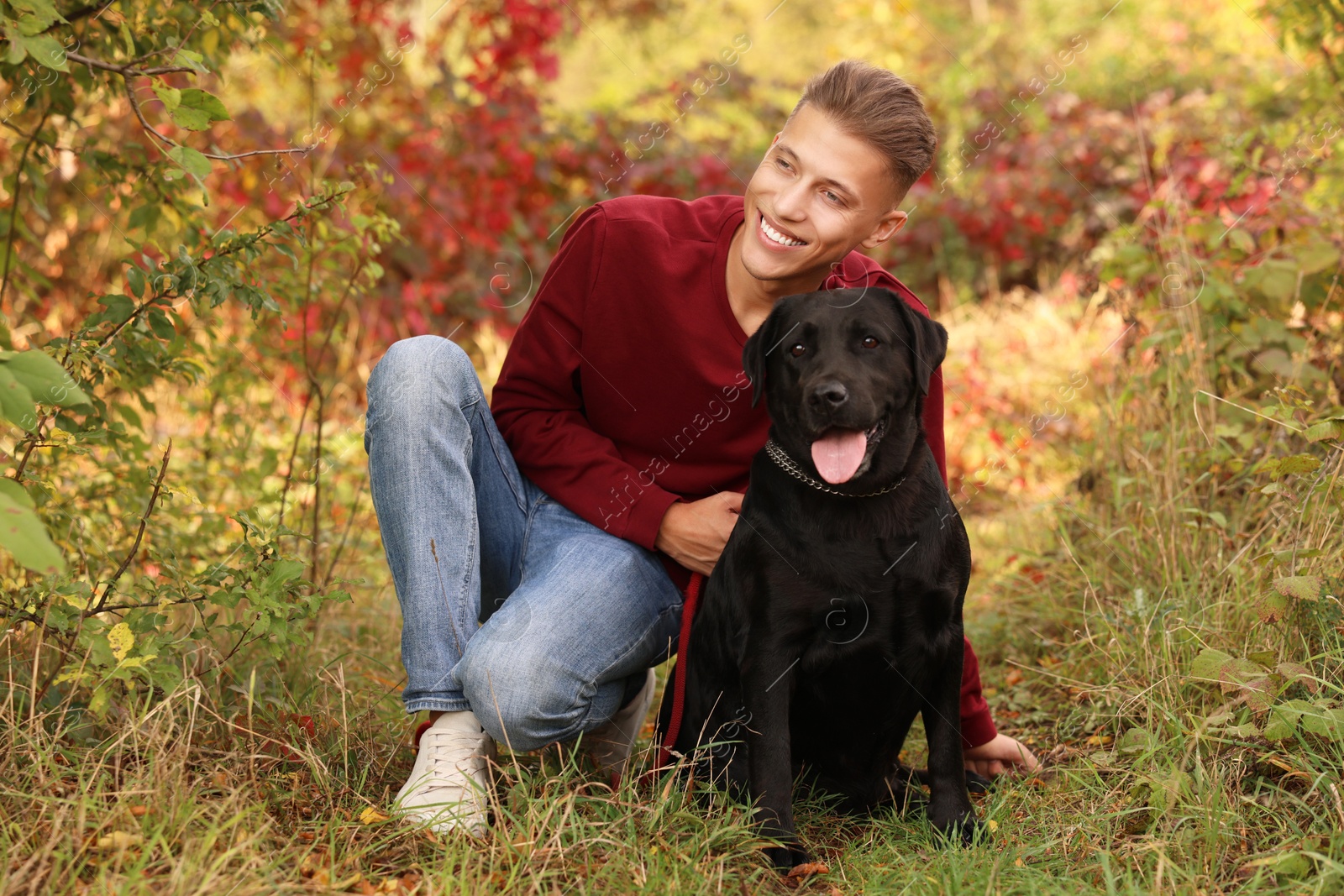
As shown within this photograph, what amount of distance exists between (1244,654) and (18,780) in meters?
2.52

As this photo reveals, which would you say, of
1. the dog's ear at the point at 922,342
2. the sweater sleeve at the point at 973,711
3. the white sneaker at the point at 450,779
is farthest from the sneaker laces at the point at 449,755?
the dog's ear at the point at 922,342

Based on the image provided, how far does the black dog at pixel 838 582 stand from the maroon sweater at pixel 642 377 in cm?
22

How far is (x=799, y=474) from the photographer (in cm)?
232

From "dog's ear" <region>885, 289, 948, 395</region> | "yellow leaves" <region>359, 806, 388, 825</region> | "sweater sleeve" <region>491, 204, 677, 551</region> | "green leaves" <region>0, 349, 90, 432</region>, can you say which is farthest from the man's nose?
"green leaves" <region>0, 349, 90, 432</region>

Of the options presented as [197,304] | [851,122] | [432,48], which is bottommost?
[197,304]

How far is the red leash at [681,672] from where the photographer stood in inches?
97.3

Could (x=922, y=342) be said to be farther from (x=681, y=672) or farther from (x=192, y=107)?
(x=192, y=107)

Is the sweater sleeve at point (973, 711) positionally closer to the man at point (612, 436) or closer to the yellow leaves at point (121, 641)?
the man at point (612, 436)

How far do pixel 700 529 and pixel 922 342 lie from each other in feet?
2.12

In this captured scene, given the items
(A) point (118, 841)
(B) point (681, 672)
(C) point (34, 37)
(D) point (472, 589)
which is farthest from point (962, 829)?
(C) point (34, 37)

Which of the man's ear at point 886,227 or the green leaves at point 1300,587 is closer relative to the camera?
the green leaves at point 1300,587

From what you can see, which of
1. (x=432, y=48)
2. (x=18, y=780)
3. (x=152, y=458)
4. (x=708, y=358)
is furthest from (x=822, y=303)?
(x=432, y=48)

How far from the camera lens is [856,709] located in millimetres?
2352

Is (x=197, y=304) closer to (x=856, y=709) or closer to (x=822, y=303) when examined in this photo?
(x=822, y=303)
